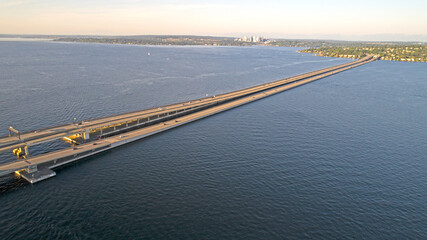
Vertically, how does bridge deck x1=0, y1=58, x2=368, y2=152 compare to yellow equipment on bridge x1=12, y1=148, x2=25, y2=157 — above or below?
above

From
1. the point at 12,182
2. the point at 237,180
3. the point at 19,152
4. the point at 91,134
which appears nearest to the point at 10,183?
the point at 12,182

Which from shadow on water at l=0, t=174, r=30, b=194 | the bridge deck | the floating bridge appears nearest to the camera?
shadow on water at l=0, t=174, r=30, b=194

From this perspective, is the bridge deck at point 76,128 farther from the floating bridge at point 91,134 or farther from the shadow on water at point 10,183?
the shadow on water at point 10,183

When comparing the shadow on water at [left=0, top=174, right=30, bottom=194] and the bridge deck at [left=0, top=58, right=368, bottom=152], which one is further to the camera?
the bridge deck at [left=0, top=58, right=368, bottom=152]

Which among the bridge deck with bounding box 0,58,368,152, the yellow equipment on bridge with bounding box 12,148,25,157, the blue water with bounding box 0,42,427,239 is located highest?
the bridge deck with bounding box 0,58,368,152

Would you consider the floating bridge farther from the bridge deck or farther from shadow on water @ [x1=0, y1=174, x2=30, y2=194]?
shadow on water @ [x1=0, y1=174, x2=30, y2=194]

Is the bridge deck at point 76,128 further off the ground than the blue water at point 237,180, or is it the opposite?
the bridge deck at point 76,128

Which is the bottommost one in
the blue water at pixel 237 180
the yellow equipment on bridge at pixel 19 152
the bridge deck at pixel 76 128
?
the blue water at pixel 237 180

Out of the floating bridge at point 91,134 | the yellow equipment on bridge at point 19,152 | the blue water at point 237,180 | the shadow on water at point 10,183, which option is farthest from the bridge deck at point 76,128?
the blue water at point 237,180

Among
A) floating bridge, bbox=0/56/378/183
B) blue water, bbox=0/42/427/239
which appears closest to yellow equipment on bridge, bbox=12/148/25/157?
floating bridge, bbox=0/56/378/183
